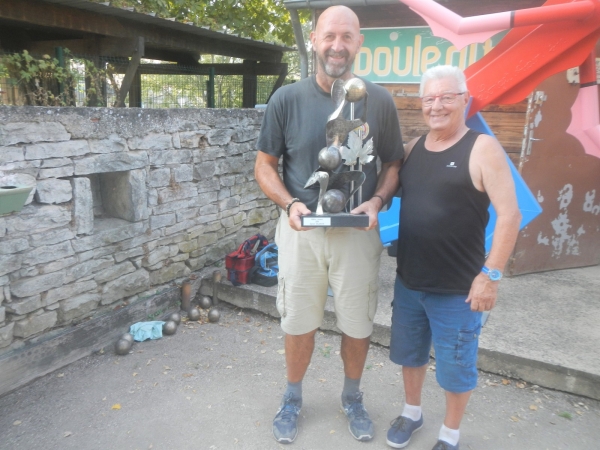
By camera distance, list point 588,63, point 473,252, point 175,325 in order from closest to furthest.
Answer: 1. point 473,252
2. point 588,63
3. point 175,325

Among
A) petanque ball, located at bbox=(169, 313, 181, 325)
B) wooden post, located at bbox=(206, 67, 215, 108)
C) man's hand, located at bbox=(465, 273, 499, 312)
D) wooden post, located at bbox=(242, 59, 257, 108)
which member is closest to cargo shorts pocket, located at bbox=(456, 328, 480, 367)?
man's hand, located at bbox=(465, 273, 499, 312)

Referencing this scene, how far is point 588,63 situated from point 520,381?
2013 mm

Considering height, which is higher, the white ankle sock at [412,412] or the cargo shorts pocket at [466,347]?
the cargo shorts pocket at [466,347]

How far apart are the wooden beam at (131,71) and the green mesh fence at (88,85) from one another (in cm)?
10

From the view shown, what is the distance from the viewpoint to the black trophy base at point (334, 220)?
7.22 ft

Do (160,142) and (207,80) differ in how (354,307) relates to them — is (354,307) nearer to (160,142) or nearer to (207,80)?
(160,142)

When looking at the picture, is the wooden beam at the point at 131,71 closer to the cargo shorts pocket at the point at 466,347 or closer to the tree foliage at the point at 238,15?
the tree foliage at the point at 238,15

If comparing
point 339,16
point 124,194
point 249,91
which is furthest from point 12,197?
point 249,91

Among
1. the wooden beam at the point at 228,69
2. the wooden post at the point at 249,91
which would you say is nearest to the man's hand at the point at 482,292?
the wooden post at the point at 249,91

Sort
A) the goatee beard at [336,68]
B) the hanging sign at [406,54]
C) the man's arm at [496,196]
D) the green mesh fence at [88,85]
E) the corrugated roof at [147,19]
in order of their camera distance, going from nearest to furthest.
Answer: the man's arm at [496,196] < the goatee beard at [336,68] < the green mesh fence at [88,85] < the corrugated roof at [147,19] < the hanging sign at [406,54]

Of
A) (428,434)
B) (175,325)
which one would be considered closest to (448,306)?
(428,434)

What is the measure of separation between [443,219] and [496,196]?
0.24 m

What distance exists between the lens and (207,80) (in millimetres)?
6297

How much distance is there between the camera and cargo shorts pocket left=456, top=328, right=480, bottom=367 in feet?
7.22
